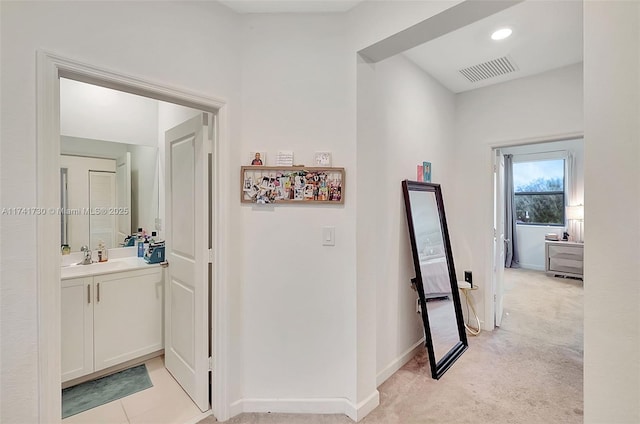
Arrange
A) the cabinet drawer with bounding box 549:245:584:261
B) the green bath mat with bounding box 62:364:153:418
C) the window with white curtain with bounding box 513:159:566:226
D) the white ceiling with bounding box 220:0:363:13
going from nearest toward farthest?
the white ceiling with bounding box 220:0:363:13, the green bath mat with bounding box 62:364:153:418, the cabinet drawer with bounding box 549:245:584:261, the window with white curtain with bounding box 513:159:566:226

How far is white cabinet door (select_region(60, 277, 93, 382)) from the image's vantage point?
2.06 m

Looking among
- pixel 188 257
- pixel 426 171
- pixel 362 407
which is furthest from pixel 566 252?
pixel 188 257

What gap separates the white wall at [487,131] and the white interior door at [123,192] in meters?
3.45

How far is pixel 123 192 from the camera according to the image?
2.72 m

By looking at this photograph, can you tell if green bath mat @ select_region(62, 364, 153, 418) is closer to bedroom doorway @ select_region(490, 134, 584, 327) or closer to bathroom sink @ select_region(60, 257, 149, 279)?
bathroom sink @ select_region(60, 257, 149, 279)

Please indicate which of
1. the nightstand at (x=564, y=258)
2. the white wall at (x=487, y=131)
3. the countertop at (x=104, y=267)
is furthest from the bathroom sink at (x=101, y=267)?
the nightstand at (x=564, y=258)

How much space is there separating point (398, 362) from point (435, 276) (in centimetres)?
85

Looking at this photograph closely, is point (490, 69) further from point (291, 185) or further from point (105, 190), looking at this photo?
point (105, 190)

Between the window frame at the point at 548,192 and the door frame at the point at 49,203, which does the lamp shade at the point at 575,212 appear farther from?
the door frame at the point at 49,203

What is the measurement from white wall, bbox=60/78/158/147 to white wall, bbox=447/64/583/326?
3.43 metres

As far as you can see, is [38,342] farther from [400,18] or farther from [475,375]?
[475,375]

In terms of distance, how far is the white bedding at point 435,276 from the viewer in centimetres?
251

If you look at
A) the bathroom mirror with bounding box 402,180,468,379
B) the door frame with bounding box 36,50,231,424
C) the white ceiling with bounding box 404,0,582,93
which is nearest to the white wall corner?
the bathroom mirror with bounding box 402,180,468,379

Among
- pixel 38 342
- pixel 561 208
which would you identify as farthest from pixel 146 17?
pixel 561 208
